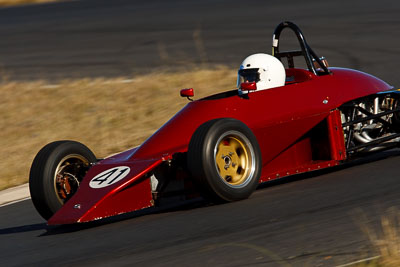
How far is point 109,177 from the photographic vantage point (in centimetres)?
702

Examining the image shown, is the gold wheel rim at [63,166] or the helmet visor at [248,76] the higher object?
the helmet visor at [248,76]

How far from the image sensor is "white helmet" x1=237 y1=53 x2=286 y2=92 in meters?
8.24

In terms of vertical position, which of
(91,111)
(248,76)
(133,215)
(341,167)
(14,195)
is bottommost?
(341,167)

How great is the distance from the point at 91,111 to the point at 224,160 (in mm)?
6966

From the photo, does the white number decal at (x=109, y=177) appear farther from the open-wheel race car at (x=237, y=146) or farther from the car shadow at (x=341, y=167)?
the car shadow at (x=341, y=167)

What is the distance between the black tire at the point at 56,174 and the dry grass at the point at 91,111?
2.50 m

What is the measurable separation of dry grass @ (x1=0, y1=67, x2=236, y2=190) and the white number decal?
10.3 ft

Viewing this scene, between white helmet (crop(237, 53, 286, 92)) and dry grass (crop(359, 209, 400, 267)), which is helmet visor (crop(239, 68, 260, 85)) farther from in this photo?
dry grass (crop(359, 209, 400, 267))

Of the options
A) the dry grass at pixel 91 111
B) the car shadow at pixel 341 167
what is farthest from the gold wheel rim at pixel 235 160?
the dry grass at pixel 91 111

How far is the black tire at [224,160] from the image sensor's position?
6766 mm

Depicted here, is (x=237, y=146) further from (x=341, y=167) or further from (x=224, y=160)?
(x=341, y=167)

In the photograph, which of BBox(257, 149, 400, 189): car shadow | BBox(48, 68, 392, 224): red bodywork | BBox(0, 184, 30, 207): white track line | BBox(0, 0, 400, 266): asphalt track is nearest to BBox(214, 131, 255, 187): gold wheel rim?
BBox(0, 0, 400, 266): asphalt track

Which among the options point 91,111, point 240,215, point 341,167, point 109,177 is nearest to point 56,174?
point 109,177

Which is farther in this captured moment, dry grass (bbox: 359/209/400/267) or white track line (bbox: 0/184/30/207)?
white track line (bbox: 0/184/30/207)
